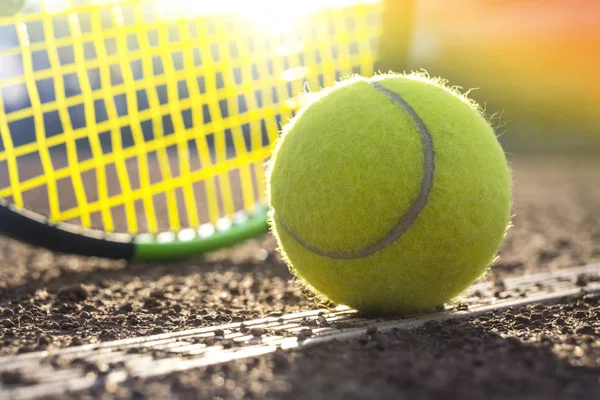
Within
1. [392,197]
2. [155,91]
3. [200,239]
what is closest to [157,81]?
[155,91]

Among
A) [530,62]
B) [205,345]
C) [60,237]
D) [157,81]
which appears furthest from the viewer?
[530,62]

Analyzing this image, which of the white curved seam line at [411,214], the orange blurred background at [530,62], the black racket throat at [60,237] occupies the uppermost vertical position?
the white curved seam line at [411,214]

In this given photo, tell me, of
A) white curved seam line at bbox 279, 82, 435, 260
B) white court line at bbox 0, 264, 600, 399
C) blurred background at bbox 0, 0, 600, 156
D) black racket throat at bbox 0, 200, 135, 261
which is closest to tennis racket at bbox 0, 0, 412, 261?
black racket throat at bbox 0, 200, 135, 261

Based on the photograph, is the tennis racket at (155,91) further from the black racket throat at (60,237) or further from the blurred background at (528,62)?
the blurred background at (528,62)

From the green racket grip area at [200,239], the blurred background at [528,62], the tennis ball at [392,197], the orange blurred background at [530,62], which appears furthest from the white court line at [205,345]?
the orange blurred background at [530,62]

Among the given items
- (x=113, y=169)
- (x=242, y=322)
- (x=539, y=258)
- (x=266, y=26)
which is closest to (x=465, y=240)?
(x=242, y=322)

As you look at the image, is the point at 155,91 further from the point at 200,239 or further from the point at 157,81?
the point at 200,239

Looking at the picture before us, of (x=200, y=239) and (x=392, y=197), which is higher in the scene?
(x=392, y=197)

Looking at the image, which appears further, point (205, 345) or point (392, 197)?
point (392, 197)
